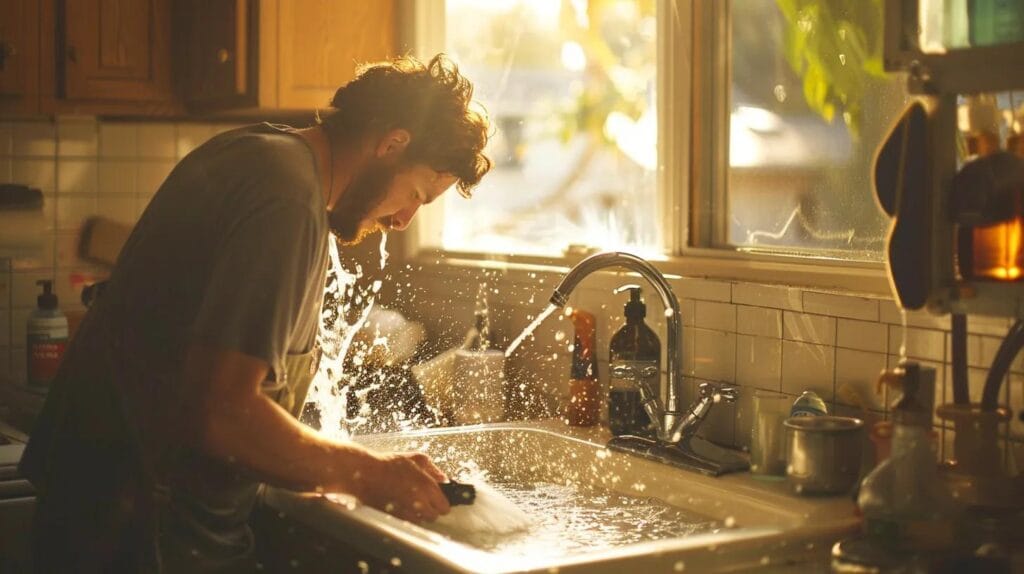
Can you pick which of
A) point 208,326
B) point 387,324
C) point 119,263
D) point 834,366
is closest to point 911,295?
point 834,366

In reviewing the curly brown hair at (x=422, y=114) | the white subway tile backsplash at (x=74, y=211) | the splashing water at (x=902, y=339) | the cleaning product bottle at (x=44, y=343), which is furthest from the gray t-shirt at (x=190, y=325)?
the white subway tile backsplash at (x=74, y=211)

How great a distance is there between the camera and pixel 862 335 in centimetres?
196

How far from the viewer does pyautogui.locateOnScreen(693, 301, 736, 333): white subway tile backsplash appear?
2.21 metres

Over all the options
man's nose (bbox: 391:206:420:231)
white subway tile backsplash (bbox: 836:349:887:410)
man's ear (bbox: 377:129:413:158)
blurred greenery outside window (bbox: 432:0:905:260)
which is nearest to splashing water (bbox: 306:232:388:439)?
blurred greenery outside window (bbox: 432:0:905:260)

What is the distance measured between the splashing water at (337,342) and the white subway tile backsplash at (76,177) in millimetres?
720

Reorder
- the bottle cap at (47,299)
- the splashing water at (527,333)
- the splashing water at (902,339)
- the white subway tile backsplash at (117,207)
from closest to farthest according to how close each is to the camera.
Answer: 1. the splashing water at (902,339)
2. the splashing water at (527,333)
3. the bottle cap at (47,299)
4. the white subway tile backsplash at (117,207)

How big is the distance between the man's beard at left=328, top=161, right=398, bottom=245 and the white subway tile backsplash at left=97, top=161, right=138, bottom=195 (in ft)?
5.80

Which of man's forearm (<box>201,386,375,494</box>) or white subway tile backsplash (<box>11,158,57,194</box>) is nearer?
man's forearm (<box>201,386,375,494</box>)

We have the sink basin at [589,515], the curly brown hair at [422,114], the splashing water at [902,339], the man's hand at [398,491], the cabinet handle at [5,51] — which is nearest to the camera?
the sink basin at [589,515]

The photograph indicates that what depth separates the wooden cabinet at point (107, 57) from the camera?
3.18 metres

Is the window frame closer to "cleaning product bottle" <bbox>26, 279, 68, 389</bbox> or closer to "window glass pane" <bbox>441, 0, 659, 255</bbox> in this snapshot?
"window glass pane" <bbox>441, 0, 659, 255</bbox>

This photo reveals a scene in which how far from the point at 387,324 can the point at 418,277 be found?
0.25 metres

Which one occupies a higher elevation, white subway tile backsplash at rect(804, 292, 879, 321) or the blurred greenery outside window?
the blurred greenery outside window

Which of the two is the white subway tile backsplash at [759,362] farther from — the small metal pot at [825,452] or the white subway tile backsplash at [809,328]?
the small metal pot at [825,452]
